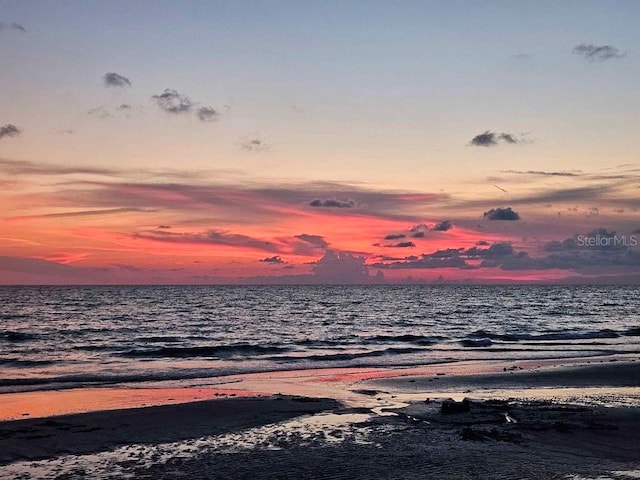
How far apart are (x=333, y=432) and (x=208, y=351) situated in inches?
1071

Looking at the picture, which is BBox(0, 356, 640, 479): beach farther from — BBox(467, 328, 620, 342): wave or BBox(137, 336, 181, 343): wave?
BBox(467, 328, 620, 342): wave

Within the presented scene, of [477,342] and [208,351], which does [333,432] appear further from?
[477,342]

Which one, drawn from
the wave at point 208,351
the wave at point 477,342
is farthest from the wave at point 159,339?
the wave at point 477,342

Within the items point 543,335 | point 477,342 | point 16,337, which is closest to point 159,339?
point 16,337

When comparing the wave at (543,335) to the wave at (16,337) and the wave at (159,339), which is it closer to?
the wave at (159,339)

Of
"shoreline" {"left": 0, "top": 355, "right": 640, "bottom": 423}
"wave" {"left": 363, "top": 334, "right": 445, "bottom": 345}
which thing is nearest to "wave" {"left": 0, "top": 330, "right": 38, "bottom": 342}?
"wave" {"left": 363, "top": 334, "right": 445, "bottom": 345}

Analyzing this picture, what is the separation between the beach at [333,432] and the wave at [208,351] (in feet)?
48.4

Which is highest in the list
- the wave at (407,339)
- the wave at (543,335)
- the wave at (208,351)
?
the wave at (208,351)

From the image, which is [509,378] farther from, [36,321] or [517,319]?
[36,321]

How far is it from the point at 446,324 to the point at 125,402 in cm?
5182

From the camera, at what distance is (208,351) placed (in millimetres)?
41438

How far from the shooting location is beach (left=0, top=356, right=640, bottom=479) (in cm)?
1230

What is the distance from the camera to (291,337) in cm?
5312

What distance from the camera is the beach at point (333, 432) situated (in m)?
12.3
